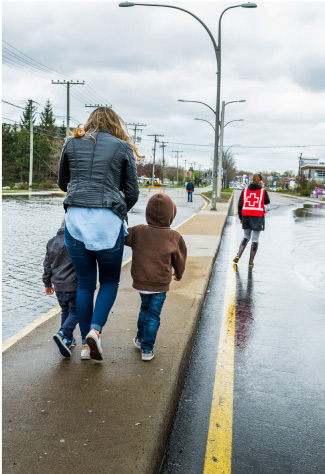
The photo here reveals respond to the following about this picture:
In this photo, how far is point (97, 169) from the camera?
334 centimetres

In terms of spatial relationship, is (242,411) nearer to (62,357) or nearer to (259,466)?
(259,466)

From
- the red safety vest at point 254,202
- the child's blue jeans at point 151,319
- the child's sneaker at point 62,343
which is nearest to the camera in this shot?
the child's sneaker at point 62,343

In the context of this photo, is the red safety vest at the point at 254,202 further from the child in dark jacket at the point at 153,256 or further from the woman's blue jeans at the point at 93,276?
the woman's blue jeans at the point at 93,276

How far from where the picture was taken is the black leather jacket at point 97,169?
333 cm

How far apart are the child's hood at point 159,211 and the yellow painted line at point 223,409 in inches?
52.2

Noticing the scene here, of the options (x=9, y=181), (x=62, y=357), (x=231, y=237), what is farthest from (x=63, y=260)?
(x=9, y=181)

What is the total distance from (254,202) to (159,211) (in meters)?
5.51

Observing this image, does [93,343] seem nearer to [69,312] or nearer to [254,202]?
[69,312]

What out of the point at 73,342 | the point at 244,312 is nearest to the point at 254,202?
the point at 244,312

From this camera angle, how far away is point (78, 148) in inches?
132

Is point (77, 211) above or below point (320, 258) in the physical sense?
above

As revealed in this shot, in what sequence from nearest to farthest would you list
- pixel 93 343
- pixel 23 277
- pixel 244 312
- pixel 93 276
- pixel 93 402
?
pixel 93 402 < pixel 93 343 < pixel 93 276 < pixel 244 312 < pixel 23 277

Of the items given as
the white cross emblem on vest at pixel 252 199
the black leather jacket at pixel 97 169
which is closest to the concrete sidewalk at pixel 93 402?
the black leather jacket at pixel 97 169

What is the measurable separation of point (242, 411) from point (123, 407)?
2.85 ft
